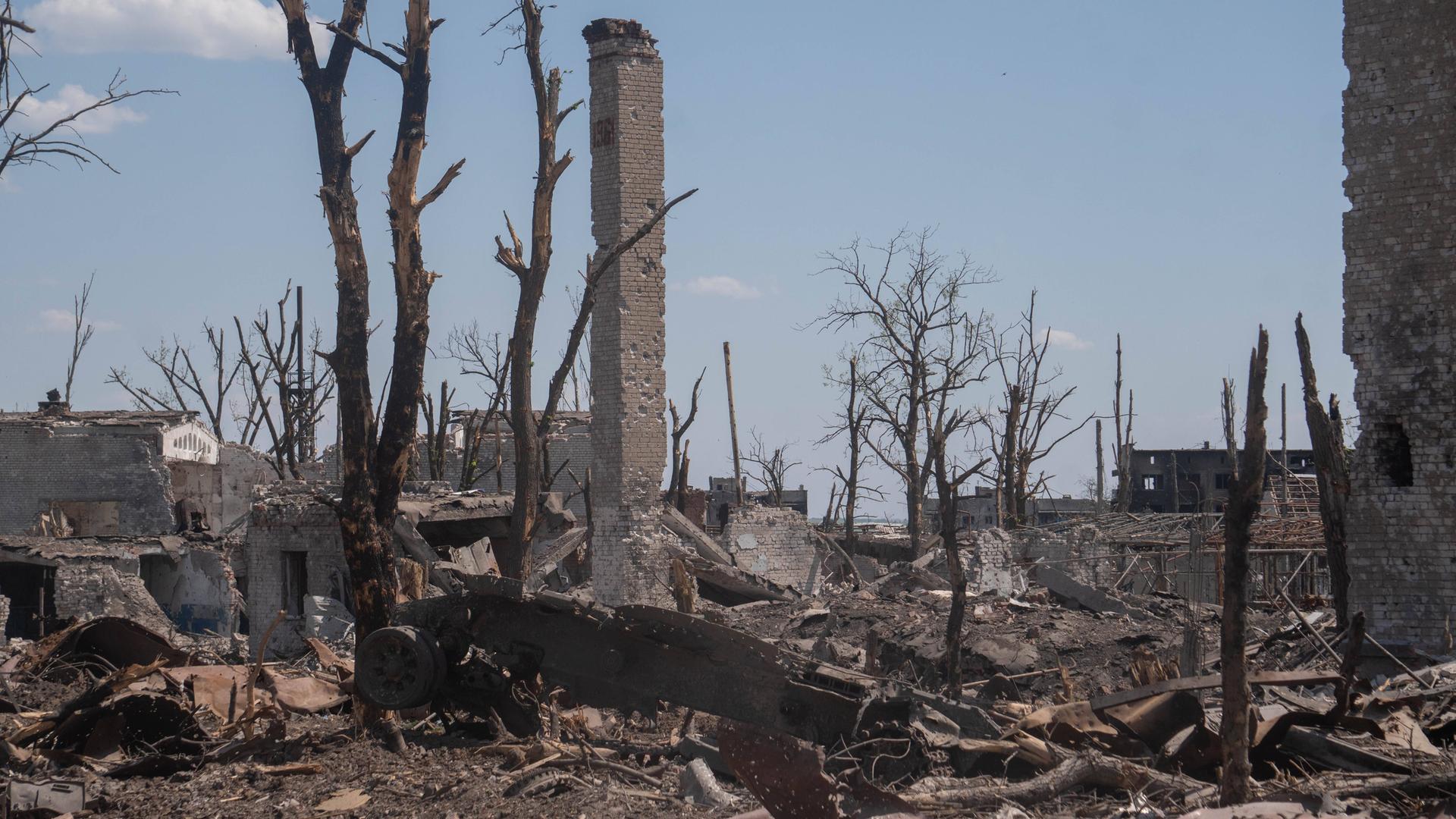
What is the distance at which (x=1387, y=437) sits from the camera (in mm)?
13188

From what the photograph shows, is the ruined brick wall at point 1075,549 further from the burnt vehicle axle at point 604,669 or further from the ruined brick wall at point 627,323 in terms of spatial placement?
the burnt vehicle axle at point 604,669

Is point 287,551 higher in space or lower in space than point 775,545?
higher

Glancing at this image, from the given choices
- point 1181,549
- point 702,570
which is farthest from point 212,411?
point 1181,549

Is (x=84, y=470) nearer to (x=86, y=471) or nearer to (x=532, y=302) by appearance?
(x=86, y=471)

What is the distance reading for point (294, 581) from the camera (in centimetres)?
1812

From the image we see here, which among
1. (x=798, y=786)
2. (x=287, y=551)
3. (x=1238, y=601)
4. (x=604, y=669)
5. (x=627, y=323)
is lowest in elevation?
(x=798, y=786)

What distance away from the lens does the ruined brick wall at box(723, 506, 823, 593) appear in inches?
891

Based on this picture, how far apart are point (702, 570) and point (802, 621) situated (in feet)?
9.10

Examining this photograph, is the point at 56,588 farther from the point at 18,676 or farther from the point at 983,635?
the point at 983,635

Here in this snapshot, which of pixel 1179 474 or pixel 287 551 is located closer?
pixel 287 551

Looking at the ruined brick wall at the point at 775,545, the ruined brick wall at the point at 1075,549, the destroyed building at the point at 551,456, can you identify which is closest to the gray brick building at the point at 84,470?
the destroyed building at the point at 551,456

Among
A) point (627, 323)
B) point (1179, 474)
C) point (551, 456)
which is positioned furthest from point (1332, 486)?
point (1179, 474)

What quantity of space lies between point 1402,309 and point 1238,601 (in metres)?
9.46

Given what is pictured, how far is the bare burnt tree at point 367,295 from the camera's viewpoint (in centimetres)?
905
